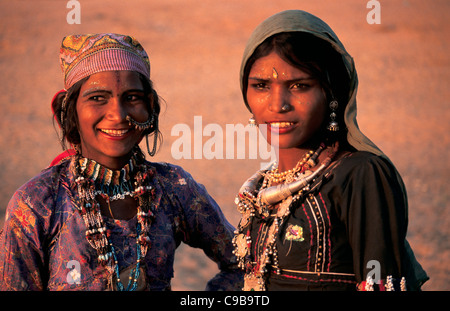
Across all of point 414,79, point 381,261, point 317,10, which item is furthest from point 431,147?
point 381,261

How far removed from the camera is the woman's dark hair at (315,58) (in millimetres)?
3127

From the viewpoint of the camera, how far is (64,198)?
3605mm

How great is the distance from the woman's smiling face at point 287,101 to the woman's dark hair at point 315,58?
1.1 inches

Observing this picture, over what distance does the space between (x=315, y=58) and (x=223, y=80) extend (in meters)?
12.6

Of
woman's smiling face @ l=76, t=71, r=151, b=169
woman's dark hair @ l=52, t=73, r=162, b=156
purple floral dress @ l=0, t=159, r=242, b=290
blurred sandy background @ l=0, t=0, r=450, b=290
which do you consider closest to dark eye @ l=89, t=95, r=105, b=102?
woman's smiling face @ l=76, t=71, r=151, b=169

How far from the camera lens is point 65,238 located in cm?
349

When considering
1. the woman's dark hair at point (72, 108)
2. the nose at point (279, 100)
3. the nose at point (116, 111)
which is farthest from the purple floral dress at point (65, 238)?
the nose at point (279, 100)

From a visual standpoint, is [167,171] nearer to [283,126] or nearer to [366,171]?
[283,126]

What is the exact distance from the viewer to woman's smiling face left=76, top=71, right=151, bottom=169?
3.60m

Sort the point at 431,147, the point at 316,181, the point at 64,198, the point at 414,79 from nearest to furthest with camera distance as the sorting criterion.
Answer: the point at 316,181 → the point at 64,198 → the point at 431,147 → the point at 414,79

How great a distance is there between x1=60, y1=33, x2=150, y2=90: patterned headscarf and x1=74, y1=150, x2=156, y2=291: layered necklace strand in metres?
0.51

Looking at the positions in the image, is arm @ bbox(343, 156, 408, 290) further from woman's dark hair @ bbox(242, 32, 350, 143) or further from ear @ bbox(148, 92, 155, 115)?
ear @ bbox(148, 92, 155, 115)
